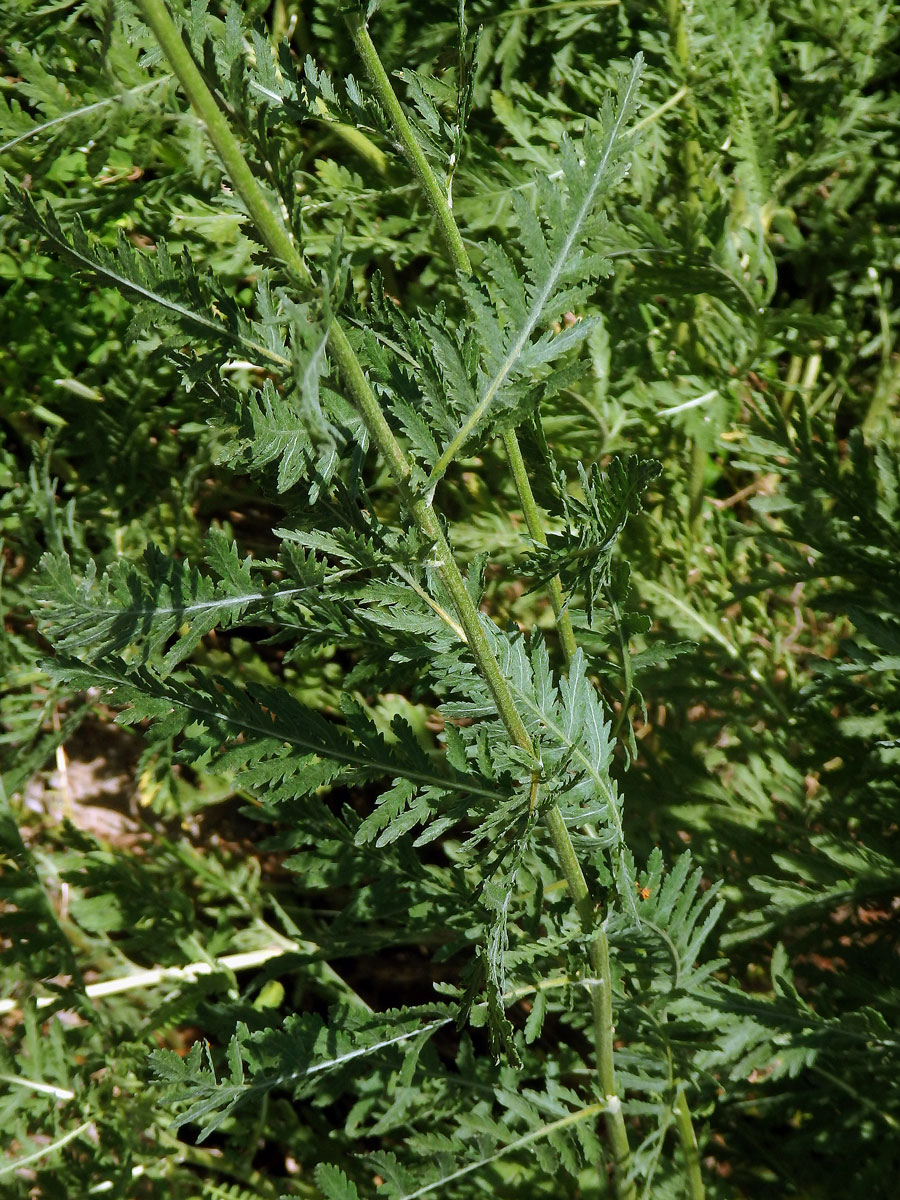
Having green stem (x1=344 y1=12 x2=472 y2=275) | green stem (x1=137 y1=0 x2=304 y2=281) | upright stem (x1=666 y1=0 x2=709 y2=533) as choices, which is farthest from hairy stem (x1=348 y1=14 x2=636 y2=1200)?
upright stem (x1=666 y1=0 x2=709 y2=533)

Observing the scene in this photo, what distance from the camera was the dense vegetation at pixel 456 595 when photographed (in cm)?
71

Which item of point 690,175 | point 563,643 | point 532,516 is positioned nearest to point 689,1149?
point 563,643

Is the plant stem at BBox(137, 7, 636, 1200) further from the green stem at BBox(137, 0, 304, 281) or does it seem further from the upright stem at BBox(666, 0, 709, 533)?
the upright stem at BBox(666, 0, 709, 533)

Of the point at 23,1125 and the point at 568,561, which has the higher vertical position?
the point at 568,561

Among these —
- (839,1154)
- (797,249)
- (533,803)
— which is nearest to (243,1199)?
(839,1154)

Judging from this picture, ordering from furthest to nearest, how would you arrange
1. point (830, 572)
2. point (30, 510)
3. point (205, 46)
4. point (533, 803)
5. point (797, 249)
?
1. point (797, 249)
2. point (30, 510)
3. point (830, 572)
4. point (533, 803)
5. point (205, 46)

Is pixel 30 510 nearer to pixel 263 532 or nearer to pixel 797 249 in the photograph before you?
pixel 263 532

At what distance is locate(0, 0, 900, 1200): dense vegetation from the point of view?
0.71 metres

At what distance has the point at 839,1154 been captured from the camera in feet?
5.07

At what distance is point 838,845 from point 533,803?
2.36 feet

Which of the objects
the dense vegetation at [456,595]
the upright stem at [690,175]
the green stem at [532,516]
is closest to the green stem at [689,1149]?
the dense vegetation at [456,595]

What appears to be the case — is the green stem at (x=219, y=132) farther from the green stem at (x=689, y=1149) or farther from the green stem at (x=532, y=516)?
the green stem at (x=689, y=1149)

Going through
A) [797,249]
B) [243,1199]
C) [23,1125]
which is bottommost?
[243,1199]

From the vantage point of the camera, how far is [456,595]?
737 mm
